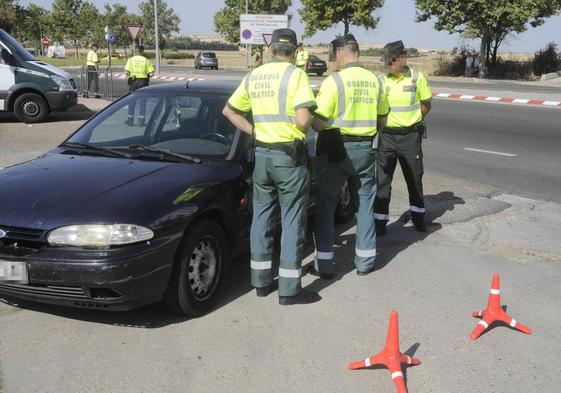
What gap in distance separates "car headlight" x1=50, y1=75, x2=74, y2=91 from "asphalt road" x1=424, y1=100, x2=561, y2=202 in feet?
26.5

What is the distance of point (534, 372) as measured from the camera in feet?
11.0

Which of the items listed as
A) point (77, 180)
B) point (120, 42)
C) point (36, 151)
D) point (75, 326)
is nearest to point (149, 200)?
point (77, 180)

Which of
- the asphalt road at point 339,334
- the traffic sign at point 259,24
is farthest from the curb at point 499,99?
the asphalt road at point 339,334

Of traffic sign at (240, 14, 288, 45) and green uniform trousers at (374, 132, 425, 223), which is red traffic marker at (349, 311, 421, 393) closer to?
green uniform trousers at (374, 132, 425, 223)

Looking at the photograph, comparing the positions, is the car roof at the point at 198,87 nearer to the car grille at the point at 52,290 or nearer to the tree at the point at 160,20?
the car grille at the point at 52,290

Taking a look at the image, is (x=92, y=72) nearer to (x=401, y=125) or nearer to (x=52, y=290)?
(x=401, y=125)

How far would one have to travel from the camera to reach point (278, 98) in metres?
3.98

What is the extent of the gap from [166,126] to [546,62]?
1621 inches

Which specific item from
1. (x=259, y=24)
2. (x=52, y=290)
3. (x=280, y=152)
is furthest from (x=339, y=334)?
(x=259, y=24)

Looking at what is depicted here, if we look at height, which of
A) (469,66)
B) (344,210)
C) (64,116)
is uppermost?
(469,66)

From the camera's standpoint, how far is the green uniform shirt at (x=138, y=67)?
1521 centimetres

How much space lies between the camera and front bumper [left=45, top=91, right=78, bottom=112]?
13438 millimetres

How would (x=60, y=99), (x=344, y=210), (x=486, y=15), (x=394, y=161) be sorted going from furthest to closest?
(x=486, y=15)
(x=60, y=99)
(x=344, y=210)
(x=394, y=161)

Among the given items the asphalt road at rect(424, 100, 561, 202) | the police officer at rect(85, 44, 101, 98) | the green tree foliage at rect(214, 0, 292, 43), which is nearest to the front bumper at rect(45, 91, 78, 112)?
the police officer at rect(85, 44, 101, 98)
